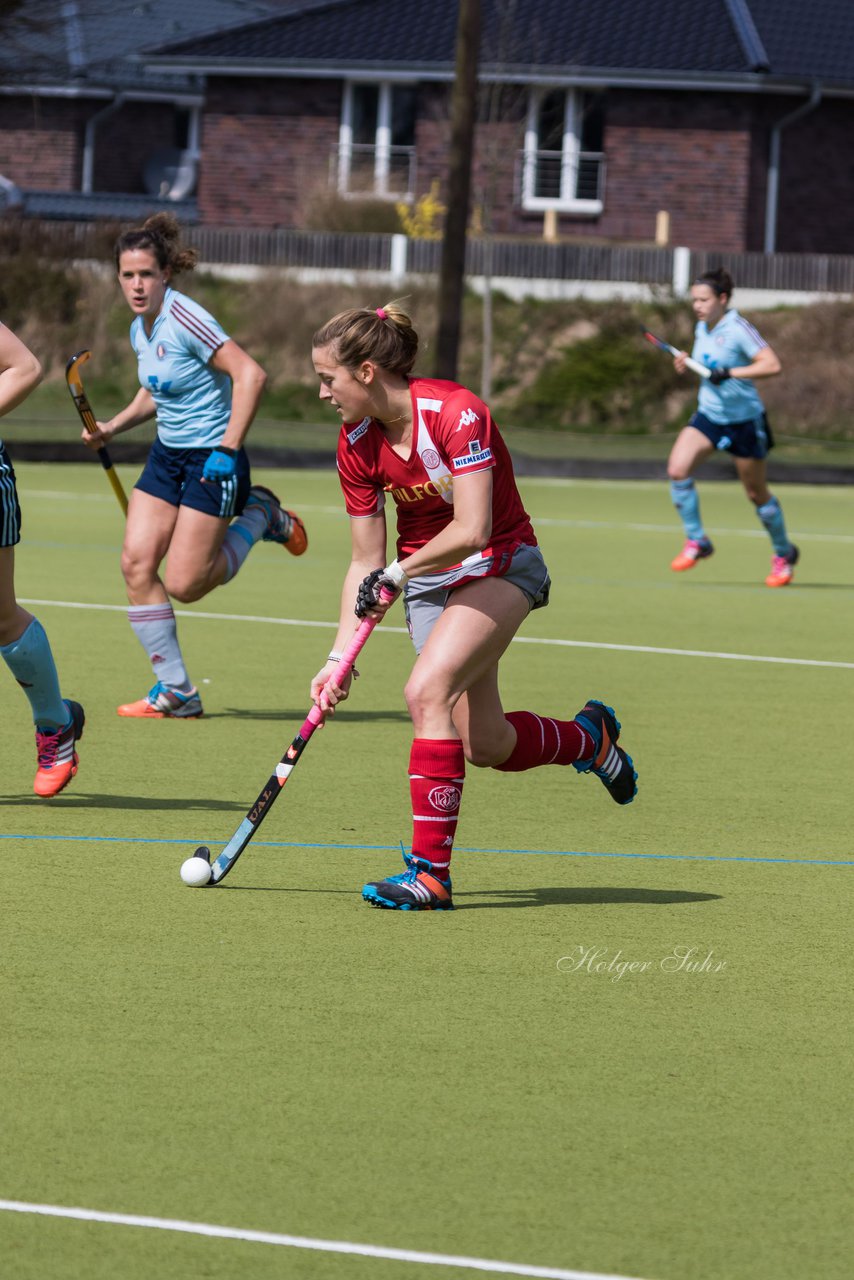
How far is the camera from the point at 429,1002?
16.8 ft

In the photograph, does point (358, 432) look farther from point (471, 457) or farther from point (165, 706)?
point (165, 706)

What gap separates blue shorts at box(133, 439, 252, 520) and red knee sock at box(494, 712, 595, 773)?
9.79 feet

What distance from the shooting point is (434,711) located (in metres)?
5.91

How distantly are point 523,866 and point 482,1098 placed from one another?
2258 millimetres

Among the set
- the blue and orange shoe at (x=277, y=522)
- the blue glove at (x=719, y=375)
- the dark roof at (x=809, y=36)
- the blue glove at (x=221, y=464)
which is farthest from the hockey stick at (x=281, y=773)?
the dark roof at (x=809, y=36)

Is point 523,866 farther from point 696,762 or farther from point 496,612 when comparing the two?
point 696,762

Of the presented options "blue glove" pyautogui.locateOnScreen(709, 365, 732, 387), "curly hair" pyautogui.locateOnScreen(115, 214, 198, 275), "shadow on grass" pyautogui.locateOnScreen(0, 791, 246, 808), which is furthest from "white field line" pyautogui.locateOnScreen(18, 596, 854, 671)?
"shadow on grass" pyautogui.locateOnScreen(0, 791, 246, 808)

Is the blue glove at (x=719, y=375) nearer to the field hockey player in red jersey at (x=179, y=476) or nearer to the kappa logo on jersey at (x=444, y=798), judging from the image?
the field hockey player in red jersey at (x=179, y=476)

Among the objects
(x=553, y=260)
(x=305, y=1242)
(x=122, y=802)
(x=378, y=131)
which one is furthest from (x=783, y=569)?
(x=378, y=131)

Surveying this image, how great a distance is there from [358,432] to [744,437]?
9.61 meters

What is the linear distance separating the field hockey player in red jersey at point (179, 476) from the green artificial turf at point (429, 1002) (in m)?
0.40

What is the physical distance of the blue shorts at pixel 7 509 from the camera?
678cm

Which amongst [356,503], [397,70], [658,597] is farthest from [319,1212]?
[397,70]

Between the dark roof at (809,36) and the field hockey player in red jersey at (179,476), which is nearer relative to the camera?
the field hockey player in red jersey at (179,476)
